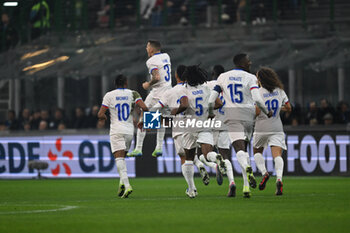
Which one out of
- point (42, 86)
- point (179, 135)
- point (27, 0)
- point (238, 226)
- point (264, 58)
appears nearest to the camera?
point (238, 226)

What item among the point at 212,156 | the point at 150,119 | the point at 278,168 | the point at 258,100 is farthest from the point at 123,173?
the point at 258,100

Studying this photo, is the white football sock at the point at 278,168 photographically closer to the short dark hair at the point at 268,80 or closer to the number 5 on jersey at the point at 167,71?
the short dark hair at the point at 268,80

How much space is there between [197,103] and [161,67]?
229 centimetres

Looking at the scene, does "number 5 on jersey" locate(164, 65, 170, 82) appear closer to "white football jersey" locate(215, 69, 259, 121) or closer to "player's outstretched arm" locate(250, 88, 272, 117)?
"white football jersey" locate(215, 69, 259, 121)

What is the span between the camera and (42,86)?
2545cm

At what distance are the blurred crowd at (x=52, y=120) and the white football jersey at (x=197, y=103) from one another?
11.1 metres

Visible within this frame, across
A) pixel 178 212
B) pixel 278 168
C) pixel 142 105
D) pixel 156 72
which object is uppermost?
pixel 156 72

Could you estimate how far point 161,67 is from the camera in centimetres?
1491

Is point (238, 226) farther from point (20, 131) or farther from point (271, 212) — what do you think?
point (20, 131)

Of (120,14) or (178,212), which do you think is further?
(120,14)

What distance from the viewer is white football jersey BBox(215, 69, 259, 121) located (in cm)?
1286

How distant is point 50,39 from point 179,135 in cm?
1447

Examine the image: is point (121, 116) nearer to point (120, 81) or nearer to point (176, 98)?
point (120, 81)

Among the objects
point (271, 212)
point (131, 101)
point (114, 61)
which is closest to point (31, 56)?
point (114, 61)
